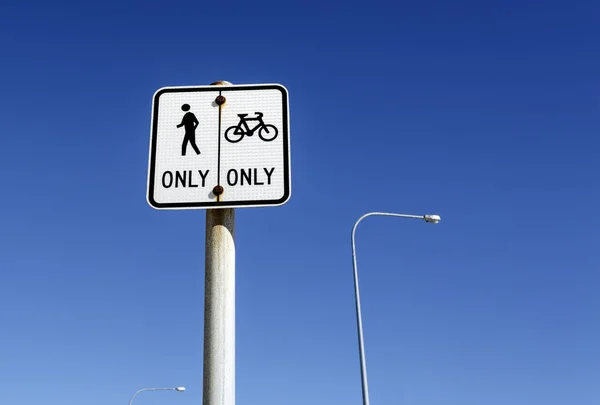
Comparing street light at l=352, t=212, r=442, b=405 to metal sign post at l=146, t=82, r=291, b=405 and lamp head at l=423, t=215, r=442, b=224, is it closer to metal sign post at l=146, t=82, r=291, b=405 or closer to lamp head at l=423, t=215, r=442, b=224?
lamp head at l=423, t=215, r=442, b=224

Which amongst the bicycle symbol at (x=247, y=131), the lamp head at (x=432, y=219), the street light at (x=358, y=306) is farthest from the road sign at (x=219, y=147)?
the lamp head at (x=432, y=219)

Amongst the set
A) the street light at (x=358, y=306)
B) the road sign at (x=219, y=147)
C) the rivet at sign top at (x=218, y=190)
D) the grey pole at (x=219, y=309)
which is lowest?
the grey pole at (x=219, y=309)

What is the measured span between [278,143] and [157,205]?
0.52m

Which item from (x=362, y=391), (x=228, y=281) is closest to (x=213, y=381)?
(x=228, y=281)

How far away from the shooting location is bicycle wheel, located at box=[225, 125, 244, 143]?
2.86 metres

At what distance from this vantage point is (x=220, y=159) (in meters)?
2.83

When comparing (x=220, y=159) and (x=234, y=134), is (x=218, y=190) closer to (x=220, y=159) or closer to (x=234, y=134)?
(x=220, y=159)

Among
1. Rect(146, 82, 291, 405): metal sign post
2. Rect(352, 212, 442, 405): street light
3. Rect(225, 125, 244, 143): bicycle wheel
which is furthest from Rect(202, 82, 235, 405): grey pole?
Rect(352, 212, 442, 405): street light

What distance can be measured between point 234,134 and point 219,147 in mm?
78

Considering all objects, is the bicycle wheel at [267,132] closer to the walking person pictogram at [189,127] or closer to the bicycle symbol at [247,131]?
the bicycle symbol at [247,131]

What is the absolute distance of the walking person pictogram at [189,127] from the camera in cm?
288

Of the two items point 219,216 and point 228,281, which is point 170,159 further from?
point 228,281

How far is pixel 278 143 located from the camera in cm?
285

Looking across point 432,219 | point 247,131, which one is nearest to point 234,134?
point 247,131
